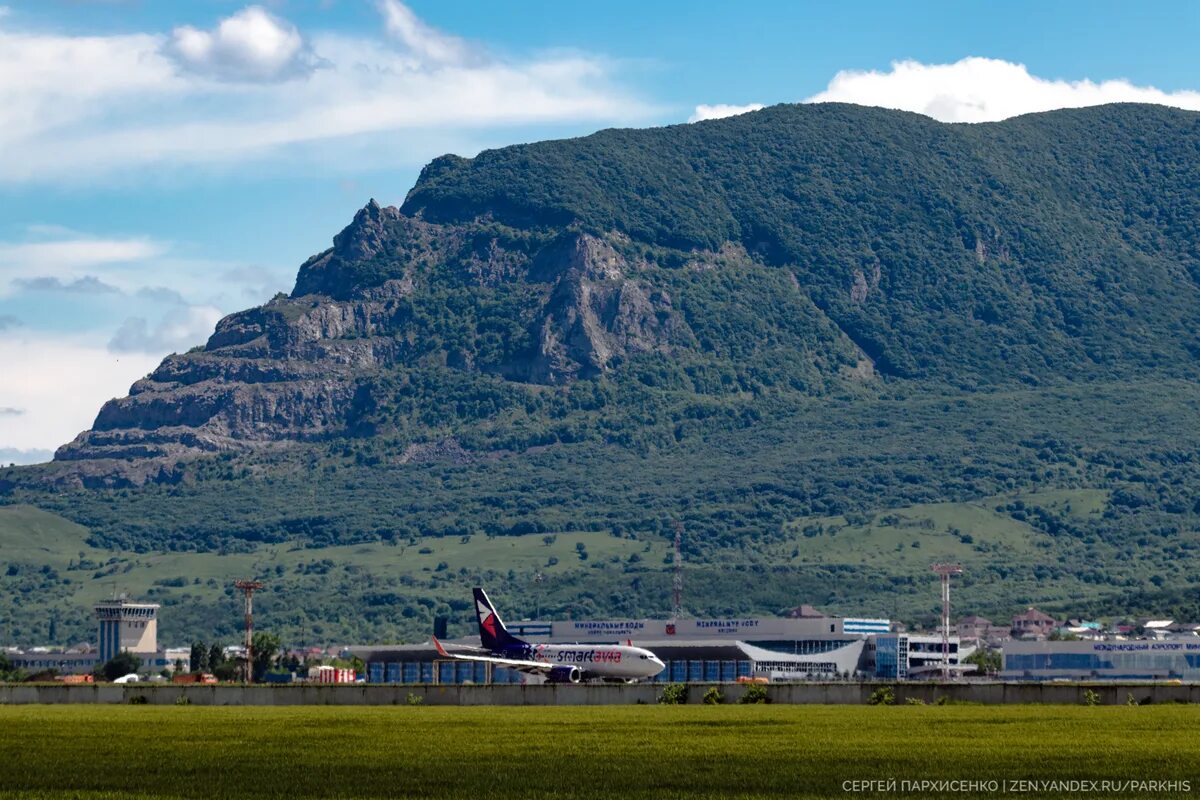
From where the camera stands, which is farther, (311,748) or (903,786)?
(311,748)

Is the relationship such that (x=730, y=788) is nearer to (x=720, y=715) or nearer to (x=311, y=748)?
(x=311, y=748)

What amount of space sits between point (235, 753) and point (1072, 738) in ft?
109

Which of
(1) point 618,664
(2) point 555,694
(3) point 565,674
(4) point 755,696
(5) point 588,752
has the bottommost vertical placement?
(3) point 565,674

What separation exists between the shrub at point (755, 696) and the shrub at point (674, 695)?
3.60 meters

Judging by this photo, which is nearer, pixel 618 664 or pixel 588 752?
pixel 588 752

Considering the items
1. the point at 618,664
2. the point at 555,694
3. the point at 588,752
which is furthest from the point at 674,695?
the point at 618,664

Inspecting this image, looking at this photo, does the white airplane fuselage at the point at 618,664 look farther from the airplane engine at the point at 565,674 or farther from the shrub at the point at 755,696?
the shrub at the point at 755,696

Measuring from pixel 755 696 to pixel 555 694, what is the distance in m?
12.7

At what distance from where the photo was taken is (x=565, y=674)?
620 ft

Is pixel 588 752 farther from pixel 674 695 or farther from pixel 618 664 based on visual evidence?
pixel 618 664

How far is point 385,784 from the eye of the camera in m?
76.6

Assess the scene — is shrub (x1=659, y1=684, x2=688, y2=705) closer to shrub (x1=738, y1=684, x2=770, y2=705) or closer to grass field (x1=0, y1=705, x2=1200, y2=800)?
shrub (x1=738, y1=684, x2=770, y2=705)

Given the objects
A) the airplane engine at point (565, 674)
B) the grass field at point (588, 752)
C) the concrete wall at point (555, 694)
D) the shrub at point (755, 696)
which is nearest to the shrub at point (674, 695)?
the concrete wall at point (555, 694)

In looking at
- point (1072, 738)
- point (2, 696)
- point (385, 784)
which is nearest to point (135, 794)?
point (385, 784)
